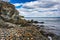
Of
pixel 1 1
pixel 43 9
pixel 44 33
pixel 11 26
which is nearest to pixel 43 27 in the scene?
pixel 44 33

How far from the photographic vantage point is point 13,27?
195 inches

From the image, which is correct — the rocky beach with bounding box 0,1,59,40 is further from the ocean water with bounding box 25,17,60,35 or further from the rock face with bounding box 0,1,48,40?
the ocean water with bounding box 25,17,60,35

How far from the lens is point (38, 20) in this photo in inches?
193

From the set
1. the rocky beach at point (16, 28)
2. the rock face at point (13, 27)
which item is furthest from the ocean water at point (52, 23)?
the rock face at point (13, 27)

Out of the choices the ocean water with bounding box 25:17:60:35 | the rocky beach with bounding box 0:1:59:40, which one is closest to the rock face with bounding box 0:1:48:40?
the rocky beach with bounding box 0:1:59:40

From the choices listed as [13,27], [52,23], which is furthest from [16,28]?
[52,23]

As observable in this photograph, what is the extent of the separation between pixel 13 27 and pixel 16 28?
0.34 feet

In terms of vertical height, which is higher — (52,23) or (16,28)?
(52,23)

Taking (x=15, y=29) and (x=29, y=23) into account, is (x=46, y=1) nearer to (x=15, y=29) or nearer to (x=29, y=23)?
(x=29, y=23)

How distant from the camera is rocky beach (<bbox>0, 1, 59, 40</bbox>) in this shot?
4.63 m

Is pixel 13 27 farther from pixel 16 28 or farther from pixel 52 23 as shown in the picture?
pixel 52 23

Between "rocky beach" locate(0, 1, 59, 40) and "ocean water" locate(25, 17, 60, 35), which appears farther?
"ocean water" locate(25, 17, 60, 35)

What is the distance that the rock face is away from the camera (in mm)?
4621

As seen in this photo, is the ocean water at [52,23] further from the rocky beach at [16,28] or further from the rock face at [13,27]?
the rock face at [13,27]
